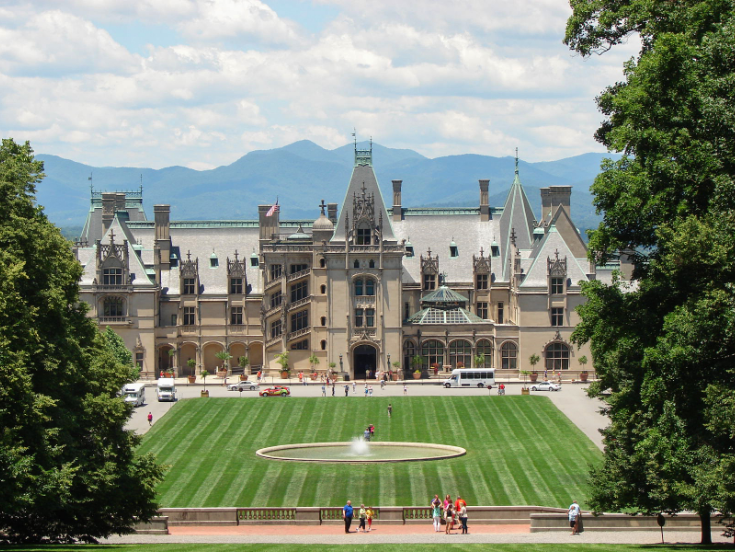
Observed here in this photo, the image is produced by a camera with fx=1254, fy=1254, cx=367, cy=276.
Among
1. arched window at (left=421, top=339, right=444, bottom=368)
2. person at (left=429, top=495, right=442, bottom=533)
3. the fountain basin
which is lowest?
person at (left=429, top=495, right=442, bottom=533)

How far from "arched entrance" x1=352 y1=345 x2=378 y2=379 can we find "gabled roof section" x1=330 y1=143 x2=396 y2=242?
32.9 feet

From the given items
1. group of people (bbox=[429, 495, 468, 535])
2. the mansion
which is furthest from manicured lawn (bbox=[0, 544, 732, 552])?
the mansion

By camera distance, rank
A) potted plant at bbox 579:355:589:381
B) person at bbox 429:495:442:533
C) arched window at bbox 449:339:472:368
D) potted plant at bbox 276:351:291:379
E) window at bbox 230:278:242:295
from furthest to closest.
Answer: window at bbox 230:278:242:295, arched window at bbox 449:339:472:368, potted plant at bbox 276:351:291:379, potted plant at bbox 579:355:589:381, person at bbox 429:495:442:533

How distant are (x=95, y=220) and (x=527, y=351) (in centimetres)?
5270

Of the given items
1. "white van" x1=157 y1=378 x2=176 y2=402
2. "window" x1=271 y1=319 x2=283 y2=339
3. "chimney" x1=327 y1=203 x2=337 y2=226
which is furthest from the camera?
"chimney" x1=327 y1=203 x2=337 y2=226

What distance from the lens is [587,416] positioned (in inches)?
3561

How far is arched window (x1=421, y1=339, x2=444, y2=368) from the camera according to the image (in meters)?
114

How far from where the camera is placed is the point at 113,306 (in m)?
115

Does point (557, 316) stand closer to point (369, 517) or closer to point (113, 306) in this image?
point (113, 306)

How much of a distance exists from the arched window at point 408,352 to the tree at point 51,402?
59756 millimetres

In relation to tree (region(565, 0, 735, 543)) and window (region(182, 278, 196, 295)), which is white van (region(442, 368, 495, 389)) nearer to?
window (region(182, 278, 196, 295))

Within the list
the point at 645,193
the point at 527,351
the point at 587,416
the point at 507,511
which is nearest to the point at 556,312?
the point at 527,351

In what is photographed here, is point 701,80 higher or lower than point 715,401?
higher

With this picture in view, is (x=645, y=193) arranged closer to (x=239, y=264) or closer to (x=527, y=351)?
(x=527, y=351)
